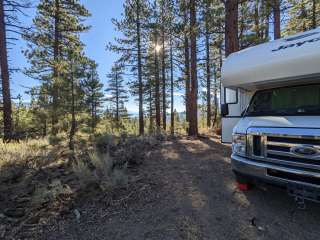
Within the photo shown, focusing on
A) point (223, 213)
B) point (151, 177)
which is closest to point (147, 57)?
point (151, 177)

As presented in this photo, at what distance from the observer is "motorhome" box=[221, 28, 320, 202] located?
358cm

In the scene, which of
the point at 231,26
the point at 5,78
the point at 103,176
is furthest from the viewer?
the point at 5,78

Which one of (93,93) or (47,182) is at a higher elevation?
A: (93,93)

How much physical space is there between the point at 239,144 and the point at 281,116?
2.57ft

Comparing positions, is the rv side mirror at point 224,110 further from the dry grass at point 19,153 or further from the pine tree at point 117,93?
the pine tree at point 117,93

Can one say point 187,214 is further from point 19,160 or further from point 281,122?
point 19,160

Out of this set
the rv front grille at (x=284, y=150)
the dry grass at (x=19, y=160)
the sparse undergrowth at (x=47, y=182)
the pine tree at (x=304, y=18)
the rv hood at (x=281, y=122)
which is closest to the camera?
the rv front grille at (x=284, y=150)

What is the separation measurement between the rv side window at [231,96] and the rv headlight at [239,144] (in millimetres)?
1951

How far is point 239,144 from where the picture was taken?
4.48m

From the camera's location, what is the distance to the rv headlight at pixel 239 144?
4387mm

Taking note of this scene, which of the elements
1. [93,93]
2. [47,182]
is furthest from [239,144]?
[93,93]

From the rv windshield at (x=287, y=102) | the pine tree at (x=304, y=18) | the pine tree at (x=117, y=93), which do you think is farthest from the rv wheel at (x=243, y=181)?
the pine tree at (x=117, y=93)

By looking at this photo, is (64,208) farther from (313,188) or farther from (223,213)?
(313,188)

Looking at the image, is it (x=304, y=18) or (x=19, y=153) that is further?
(x=304, y=18)
